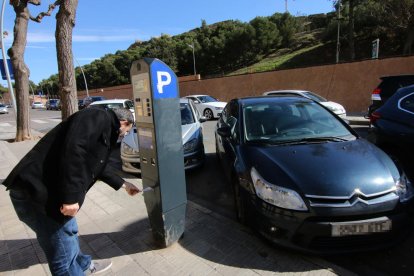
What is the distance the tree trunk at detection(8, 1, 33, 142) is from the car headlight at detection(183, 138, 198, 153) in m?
8.34

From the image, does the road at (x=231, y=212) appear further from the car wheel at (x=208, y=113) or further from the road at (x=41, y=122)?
the road at (x=41, y=122)

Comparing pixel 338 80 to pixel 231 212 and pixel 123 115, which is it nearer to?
pixel 231 212

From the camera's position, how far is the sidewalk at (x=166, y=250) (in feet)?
8.81

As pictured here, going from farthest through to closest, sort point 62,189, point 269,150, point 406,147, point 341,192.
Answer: point 406,147
point 269,150
point 341,192
point 62,189

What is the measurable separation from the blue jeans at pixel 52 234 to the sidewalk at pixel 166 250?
0.71 m

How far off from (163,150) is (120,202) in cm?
202

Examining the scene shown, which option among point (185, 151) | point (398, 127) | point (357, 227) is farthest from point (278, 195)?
point (185, 151)

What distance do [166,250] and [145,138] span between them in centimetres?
112

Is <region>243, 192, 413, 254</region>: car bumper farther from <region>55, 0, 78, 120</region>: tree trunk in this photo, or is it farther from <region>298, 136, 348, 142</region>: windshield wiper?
<region>55, 0, 78, 120</region>: tree trunk

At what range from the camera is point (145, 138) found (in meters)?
2.88

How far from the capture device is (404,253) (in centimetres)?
285

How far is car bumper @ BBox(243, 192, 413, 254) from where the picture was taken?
2525 millimetres

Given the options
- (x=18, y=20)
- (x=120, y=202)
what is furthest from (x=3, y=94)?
(x=120, y=202)

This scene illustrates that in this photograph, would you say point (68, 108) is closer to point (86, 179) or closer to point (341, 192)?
point (86, 179)
